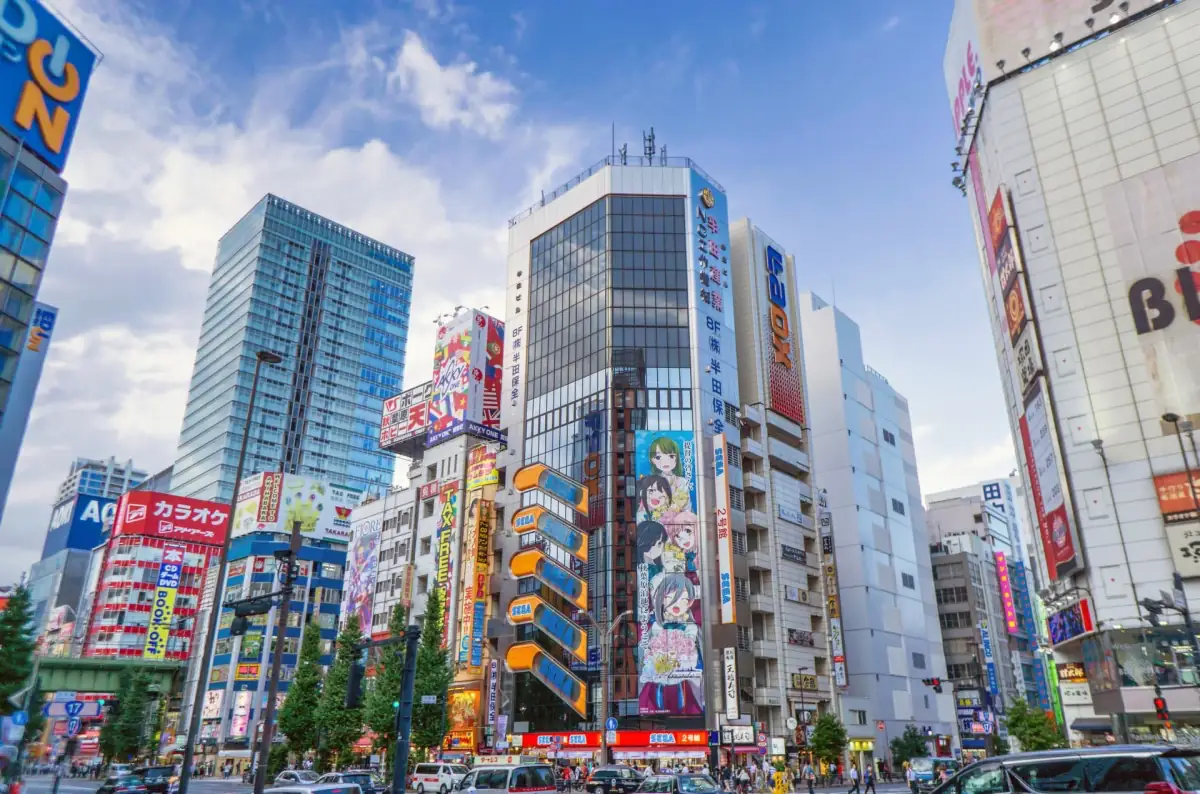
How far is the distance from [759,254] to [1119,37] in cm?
3501

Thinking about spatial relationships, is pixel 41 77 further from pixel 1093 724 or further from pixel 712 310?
pixel 1093 724

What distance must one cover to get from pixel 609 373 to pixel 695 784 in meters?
45.7

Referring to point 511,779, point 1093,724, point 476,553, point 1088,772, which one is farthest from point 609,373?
point 1088,772

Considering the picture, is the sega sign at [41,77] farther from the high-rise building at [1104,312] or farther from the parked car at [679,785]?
the high-rise building at [1104,312]

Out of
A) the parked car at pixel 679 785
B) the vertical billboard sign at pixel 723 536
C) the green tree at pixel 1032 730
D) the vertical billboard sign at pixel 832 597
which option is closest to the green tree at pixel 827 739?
the vertical billboard sign at pixel 832 597

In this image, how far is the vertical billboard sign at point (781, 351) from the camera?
7856 cm

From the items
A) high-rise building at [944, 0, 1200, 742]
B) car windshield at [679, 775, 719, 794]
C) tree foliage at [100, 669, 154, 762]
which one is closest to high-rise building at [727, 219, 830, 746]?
high-rise building at [944, 0, 1200, 742]

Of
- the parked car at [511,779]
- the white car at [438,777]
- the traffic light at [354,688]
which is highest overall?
the traffic light at [354,688]

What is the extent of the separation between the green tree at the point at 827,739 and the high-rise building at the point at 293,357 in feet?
409

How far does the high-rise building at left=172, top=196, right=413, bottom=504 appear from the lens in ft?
527

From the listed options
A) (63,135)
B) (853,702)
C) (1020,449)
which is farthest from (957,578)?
(63,135)

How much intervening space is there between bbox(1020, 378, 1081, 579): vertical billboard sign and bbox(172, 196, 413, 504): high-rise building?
13808cm

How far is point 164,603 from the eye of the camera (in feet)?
361

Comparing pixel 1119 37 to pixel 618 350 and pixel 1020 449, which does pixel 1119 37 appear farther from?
pixel 618 350
